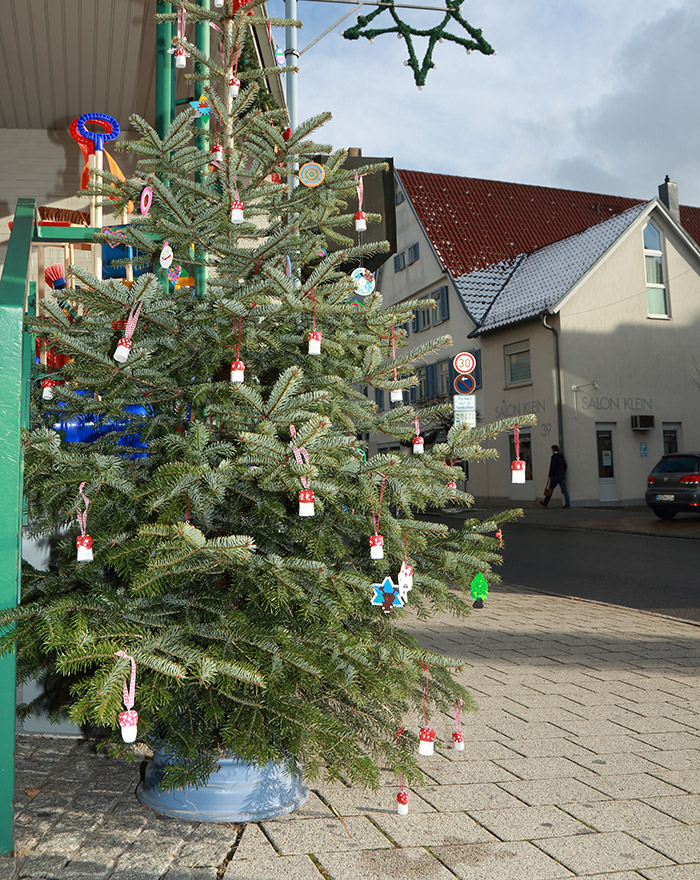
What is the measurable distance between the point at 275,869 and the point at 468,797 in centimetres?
97

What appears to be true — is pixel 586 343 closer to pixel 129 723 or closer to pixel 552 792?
pixel 552 792

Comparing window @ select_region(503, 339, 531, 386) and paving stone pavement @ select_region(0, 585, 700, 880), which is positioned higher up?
window @ select_region(503, 339, 531, 386)

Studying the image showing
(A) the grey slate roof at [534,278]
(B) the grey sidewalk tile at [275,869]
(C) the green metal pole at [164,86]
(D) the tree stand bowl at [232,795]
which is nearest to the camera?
(B) the grey sidewalk tile at [275,869]

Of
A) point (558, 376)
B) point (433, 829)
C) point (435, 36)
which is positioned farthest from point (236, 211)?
point (558, 376)

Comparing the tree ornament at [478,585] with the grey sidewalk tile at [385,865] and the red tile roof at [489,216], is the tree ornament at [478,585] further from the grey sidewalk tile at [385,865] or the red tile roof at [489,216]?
the red tile roof at [489,216]

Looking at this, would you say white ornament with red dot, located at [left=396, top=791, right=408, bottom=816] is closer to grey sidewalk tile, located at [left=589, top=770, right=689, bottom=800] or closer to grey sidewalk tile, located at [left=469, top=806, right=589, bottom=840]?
grey sidewalk tile, located at [left=469, top=806, right=589, bottom=840]

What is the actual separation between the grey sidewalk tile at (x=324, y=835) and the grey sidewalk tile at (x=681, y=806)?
1.11 m

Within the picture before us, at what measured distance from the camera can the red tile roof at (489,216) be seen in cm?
3073

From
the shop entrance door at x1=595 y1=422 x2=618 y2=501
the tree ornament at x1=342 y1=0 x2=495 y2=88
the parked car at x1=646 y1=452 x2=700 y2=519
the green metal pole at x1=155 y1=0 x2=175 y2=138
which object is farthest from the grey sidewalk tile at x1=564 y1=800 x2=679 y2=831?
the shop entrance door at x1=595 y1=422 x2=618 y2=501

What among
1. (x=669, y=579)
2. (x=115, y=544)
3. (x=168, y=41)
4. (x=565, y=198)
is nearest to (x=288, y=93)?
(x=168, y=41)

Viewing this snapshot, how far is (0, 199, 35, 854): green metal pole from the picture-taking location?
8.71ft

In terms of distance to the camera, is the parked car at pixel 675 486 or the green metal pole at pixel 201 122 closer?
the green metal pole at pixel 201 122

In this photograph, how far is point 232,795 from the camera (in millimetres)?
2986

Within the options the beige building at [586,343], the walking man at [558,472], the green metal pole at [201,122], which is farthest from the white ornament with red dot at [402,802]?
the beige building at [586,343]
